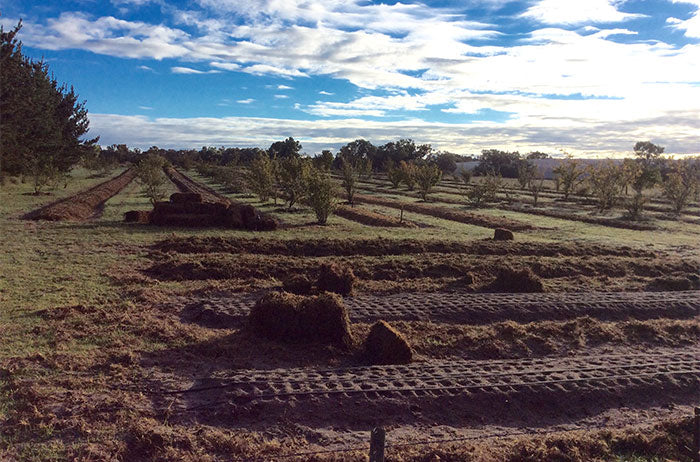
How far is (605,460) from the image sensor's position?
15.3 ft

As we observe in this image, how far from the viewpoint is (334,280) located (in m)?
9.56

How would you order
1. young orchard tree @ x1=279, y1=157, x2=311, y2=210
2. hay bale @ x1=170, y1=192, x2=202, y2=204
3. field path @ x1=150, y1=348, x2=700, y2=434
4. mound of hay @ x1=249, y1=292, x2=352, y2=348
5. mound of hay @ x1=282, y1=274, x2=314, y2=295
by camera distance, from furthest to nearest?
young orchard tree @ x1=279, y1=157, x2=311, y2=210
hay bale @ x1=170, y1=192, x2=202, y2=204
mound of hay @ x1=282, y1=274, x2=314, y2=295
mound of hay @ x1=249, y1=292, x2=352, y2=348
field path @ x1=150, y1=348, x2=700, y2=434

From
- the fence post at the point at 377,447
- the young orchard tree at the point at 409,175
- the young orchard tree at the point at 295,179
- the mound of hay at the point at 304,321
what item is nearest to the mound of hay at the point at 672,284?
the mound of hay at the point at 304,321

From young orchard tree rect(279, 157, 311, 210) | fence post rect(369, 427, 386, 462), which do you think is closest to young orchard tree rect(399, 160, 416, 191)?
young orchard tree rect(279, 157, 311, 210)

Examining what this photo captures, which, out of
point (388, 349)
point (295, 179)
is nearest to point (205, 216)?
point (295, 179)

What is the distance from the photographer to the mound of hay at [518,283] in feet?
34.4

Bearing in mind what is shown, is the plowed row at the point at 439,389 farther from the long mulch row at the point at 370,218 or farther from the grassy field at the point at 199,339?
the long mulch row at the point at 370,218

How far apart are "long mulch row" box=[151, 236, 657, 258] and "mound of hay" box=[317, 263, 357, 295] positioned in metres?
4.32

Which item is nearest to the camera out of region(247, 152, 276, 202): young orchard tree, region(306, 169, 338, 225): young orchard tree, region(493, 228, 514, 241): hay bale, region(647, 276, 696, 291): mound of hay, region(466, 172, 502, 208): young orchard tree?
region(647, 276, 696, 291): mound of hay

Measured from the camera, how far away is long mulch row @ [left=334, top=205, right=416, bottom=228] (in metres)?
21.3

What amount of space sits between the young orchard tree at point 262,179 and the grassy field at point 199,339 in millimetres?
12498

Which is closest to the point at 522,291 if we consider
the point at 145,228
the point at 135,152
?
the point at 145,228

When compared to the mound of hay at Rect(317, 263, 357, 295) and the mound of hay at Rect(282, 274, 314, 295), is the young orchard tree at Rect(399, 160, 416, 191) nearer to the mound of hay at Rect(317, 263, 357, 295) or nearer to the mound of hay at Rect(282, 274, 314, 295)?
the mound of hay at Rect(317, 263, 357, 295)

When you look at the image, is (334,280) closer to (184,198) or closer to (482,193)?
(184,198)
